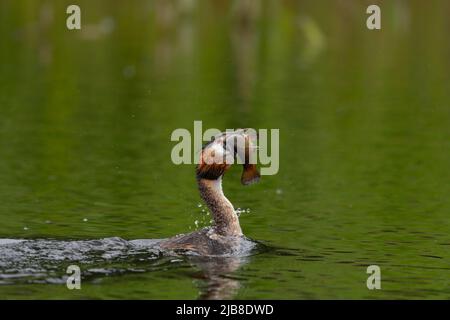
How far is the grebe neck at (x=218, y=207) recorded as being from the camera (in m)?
11.0

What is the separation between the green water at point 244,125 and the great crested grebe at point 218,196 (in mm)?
399

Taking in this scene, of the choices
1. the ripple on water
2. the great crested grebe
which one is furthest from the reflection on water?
the great crested grebe

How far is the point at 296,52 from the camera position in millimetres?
33219

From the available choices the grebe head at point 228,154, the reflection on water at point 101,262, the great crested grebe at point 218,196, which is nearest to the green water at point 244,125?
the reflection on water at point 101,262

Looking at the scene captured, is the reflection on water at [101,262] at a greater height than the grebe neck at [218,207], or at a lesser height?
lesser

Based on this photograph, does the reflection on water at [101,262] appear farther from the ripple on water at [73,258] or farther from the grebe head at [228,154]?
A: the grebe head at [228,154]

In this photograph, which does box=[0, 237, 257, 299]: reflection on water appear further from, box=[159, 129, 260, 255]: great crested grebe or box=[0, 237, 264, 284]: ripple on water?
box=[159, 129, 260, 255]: great crested grebe

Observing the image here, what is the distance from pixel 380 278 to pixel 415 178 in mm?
5592

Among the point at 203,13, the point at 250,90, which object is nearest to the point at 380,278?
the point at 250,90

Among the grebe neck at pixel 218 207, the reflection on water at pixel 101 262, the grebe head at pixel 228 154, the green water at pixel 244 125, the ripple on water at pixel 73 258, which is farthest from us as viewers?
the grebe neck at pixel 218 207

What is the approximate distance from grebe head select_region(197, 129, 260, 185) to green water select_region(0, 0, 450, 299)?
0.86m

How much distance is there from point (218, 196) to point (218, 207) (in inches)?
4.3

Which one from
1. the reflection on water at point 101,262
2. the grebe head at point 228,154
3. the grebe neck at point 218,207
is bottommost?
the reflection on water at point 101,262
